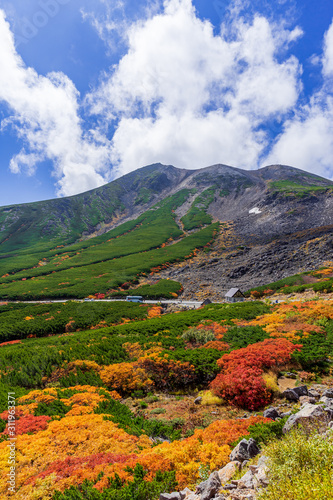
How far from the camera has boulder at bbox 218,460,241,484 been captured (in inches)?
240

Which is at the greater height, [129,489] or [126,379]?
[129,489]

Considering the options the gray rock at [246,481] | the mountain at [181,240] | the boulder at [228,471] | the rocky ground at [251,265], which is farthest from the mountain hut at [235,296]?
the gray rock at [246,481]

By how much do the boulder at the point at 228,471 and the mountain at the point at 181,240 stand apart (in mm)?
50802

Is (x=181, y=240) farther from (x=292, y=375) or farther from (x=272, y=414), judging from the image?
(x=272, y=414)

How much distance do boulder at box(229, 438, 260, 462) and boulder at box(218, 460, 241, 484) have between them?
175mm

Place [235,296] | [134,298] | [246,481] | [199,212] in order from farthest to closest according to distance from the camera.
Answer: [199,212], [134,298], [235,296], [246,481]

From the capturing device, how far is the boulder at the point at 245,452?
666 centimetres

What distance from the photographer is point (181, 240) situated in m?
118

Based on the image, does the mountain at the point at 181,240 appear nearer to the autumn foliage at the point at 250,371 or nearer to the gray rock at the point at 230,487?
the autumn foliage at the point at 250,371

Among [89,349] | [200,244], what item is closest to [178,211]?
[200,244]

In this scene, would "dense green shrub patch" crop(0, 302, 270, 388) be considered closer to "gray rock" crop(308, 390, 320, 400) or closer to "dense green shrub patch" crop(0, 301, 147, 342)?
"gray rock" crop(308, 390, 320, 400)

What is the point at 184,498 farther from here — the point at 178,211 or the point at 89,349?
the point at 178,211

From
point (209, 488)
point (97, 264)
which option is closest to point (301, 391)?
point (209, 488)

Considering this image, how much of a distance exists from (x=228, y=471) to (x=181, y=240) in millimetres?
112044
